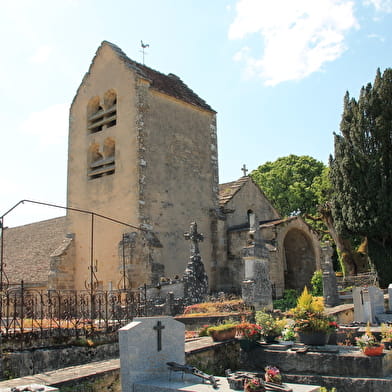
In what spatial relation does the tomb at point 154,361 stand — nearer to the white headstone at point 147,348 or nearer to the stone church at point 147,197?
the white headstone at point 147,348

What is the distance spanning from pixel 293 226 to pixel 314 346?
16046mm

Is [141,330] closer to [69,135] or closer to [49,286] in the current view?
[49,286]

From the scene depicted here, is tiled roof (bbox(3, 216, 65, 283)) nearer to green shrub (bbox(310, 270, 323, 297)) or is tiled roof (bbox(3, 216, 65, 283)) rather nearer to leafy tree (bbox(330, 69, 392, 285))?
green shrub (bbox(310, 270, 323, 297))

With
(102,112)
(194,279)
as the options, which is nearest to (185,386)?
(194,279)

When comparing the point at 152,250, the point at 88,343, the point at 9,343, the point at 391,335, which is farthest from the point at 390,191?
the point at 9,343

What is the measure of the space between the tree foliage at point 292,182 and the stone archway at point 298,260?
13.7 metres

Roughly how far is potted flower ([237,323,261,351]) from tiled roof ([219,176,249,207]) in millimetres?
17168

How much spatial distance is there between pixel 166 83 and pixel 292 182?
67.6 ft

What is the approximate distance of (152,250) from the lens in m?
21.2

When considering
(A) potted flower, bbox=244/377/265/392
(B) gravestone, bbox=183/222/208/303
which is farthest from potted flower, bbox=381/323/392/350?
(B) gravestone, bbox=183/222/208/303

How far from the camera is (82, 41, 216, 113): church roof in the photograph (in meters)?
24.0

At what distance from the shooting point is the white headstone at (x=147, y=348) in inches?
238

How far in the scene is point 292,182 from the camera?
42906 mm

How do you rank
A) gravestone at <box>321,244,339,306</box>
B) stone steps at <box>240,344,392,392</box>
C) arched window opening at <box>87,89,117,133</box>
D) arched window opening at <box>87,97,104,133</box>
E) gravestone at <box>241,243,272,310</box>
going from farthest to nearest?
1. arched window opening at <box>87,97,104,133</box>
2. arched window opening at <box>87,89,117,133</box>
3. gravestone at <box>321,244,339,306</box>
4. gravestone at <box>241,243,272,310</box>
5. stone steps at <box>240,344,392,392</box>
